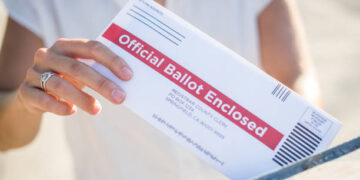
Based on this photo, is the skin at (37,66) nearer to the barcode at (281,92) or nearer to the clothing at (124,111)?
the clothing at (124,111)

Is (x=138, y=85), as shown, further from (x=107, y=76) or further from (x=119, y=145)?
(x=119, y=145)

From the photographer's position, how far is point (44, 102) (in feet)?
2.07

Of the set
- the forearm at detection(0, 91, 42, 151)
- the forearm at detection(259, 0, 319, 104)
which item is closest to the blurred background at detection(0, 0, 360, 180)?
the forearm at detection(259, 0, 319, 104)

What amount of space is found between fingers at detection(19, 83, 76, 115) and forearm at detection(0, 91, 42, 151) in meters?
0.21

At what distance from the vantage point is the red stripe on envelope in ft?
1.73

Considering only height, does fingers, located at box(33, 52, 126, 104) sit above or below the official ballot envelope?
below

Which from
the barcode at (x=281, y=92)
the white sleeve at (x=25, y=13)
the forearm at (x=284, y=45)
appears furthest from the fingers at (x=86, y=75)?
the forearm at (x=284, y=45)

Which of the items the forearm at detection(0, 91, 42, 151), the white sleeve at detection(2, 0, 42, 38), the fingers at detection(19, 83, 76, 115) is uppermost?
the white sleeve at detection(2, 0, 42, 38)

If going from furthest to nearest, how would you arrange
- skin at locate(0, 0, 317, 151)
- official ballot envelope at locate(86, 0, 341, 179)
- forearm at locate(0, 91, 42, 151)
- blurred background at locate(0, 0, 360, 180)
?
blurred background at locate(0, 0, 360, 180)
forearm at locate(0, 91, 42, 151)
skin at locate(0, 0, 317, 151)
official ballot envelope at locate(86, 0, 341, 179)

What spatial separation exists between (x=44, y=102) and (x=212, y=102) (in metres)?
0.27

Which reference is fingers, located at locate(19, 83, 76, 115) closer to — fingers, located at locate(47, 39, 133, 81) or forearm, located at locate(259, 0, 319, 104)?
fingers, located at locate(47, 39, 133, 81)

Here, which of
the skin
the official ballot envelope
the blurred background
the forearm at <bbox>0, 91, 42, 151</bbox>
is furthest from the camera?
the blurred background

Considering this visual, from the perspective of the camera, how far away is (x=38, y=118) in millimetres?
937

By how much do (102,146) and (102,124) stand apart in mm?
63
